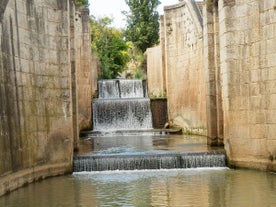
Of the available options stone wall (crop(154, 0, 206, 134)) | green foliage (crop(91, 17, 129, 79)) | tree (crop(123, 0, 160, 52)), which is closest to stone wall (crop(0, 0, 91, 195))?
stone wall (crop(154, 0, 206, 134))

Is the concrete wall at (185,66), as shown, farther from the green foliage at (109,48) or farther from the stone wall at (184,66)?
the green foliage at (109,48)

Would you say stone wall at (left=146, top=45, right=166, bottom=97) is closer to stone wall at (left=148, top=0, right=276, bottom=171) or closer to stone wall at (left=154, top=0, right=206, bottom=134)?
stone wall at (left=154, top=0, right=206, bottom=134)

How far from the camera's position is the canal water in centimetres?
780

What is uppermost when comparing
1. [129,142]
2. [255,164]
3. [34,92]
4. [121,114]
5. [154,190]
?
[34,92]

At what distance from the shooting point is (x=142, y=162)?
35.8ft

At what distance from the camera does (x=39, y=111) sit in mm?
10039

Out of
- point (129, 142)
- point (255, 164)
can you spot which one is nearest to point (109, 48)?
point (129, 142)

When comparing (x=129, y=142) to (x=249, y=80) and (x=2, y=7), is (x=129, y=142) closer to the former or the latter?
(x=249, y=80)

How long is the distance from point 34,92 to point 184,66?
31.8 feet

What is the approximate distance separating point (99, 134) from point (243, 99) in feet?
26.6

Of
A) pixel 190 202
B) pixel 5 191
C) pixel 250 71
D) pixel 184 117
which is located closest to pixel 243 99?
pixel 250 71

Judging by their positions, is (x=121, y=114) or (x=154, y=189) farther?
(x=121, y=114)

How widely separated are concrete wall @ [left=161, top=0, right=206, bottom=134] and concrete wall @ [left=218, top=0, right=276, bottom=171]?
5.12 meters

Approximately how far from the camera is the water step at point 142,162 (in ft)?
35.8
